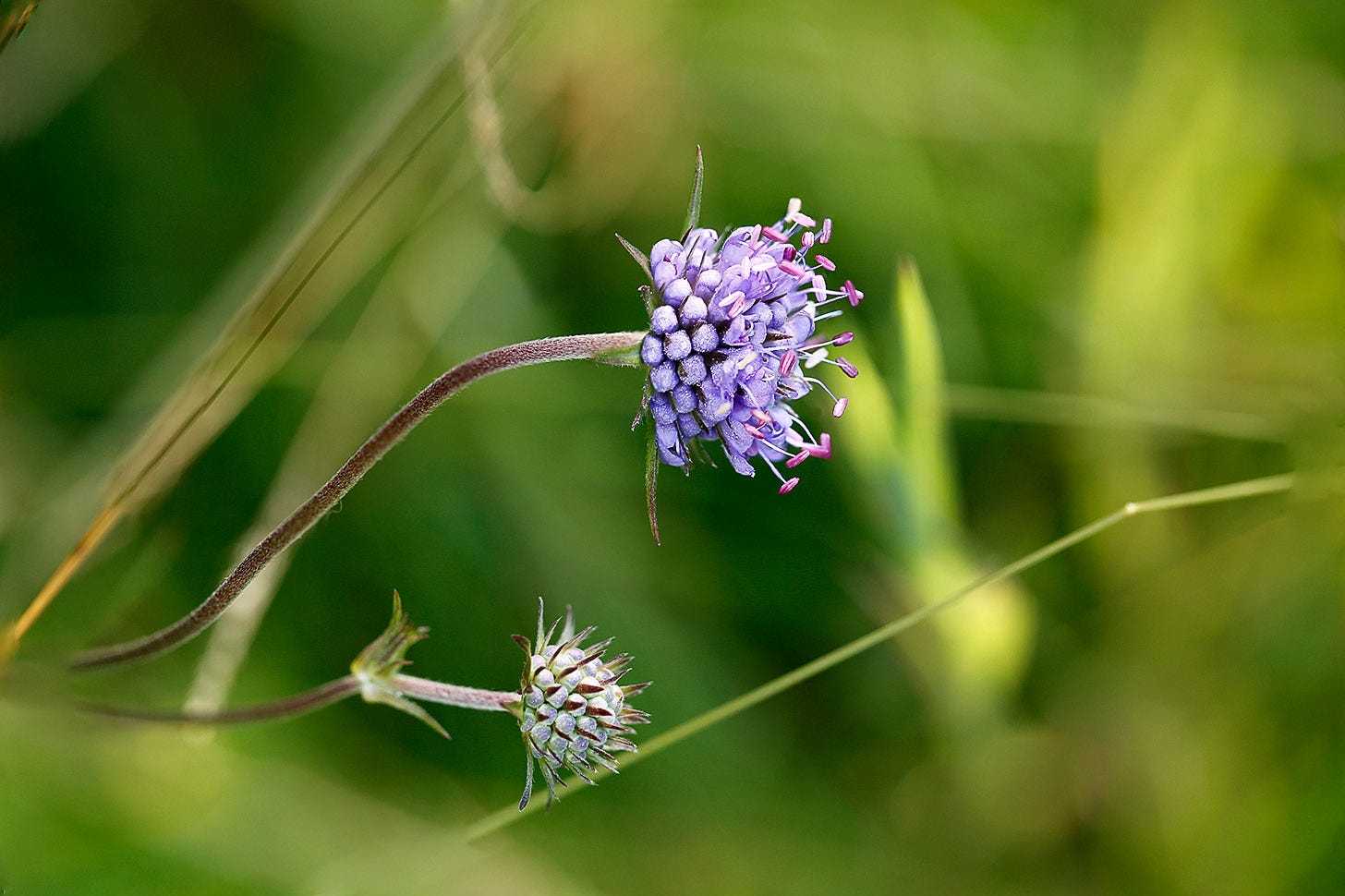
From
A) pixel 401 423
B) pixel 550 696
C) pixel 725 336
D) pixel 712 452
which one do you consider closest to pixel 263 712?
pixel 550 696

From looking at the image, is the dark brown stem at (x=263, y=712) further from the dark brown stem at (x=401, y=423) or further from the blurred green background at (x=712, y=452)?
the blurred green background at (x=712, y=452)

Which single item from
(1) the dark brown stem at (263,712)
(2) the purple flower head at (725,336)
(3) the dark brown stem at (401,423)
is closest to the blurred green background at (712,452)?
(1) the dark brown stem at (263,712)

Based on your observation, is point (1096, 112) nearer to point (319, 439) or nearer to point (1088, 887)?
point (1088, 887)

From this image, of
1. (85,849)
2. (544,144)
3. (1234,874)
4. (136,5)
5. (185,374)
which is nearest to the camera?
(85,849)

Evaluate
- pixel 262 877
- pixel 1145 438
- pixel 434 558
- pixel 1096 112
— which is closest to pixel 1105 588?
pixel 1145 438

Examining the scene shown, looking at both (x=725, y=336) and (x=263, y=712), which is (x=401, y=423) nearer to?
(x=725, y=336)

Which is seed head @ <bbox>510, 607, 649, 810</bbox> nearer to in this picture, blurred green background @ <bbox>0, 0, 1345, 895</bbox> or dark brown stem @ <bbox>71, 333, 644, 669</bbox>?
dark brown stem @ <bbox>71, 333, 644, 669</bbox>
